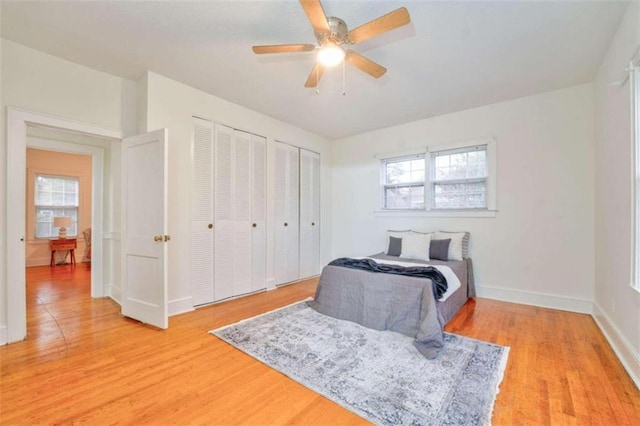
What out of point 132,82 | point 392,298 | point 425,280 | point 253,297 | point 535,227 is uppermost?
point 132,82

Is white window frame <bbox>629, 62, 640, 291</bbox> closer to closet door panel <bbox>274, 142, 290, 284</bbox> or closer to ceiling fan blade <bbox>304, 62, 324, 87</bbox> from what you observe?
ceiling fan blade <bbox>304, 62, 324, 87</bbox>

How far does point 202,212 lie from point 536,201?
4.29m

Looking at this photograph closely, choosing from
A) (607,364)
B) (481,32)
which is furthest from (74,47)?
(607,364)

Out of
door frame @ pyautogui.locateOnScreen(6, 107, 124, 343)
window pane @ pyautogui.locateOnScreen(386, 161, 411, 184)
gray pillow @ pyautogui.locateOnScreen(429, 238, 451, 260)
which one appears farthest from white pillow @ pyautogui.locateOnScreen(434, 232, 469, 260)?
door frame @ pyautogui.locateOnScreen(6, 107, 124, 343)

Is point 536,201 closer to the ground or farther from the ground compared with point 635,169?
closer to the ground

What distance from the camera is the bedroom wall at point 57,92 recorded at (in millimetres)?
2627

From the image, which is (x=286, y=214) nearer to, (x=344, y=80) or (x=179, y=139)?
(x=179, y=139)

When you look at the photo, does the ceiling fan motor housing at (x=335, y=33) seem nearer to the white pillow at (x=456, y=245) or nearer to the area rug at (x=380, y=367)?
the area rug at (x=380, y=367)

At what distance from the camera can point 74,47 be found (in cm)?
276

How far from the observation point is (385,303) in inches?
114

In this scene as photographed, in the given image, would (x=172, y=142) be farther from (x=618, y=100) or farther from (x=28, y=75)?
(x=618, y=100)

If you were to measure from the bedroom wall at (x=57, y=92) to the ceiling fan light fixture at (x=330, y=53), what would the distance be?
2.52m

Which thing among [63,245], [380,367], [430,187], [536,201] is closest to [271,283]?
[380,367]

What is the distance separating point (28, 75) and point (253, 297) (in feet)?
11.1
